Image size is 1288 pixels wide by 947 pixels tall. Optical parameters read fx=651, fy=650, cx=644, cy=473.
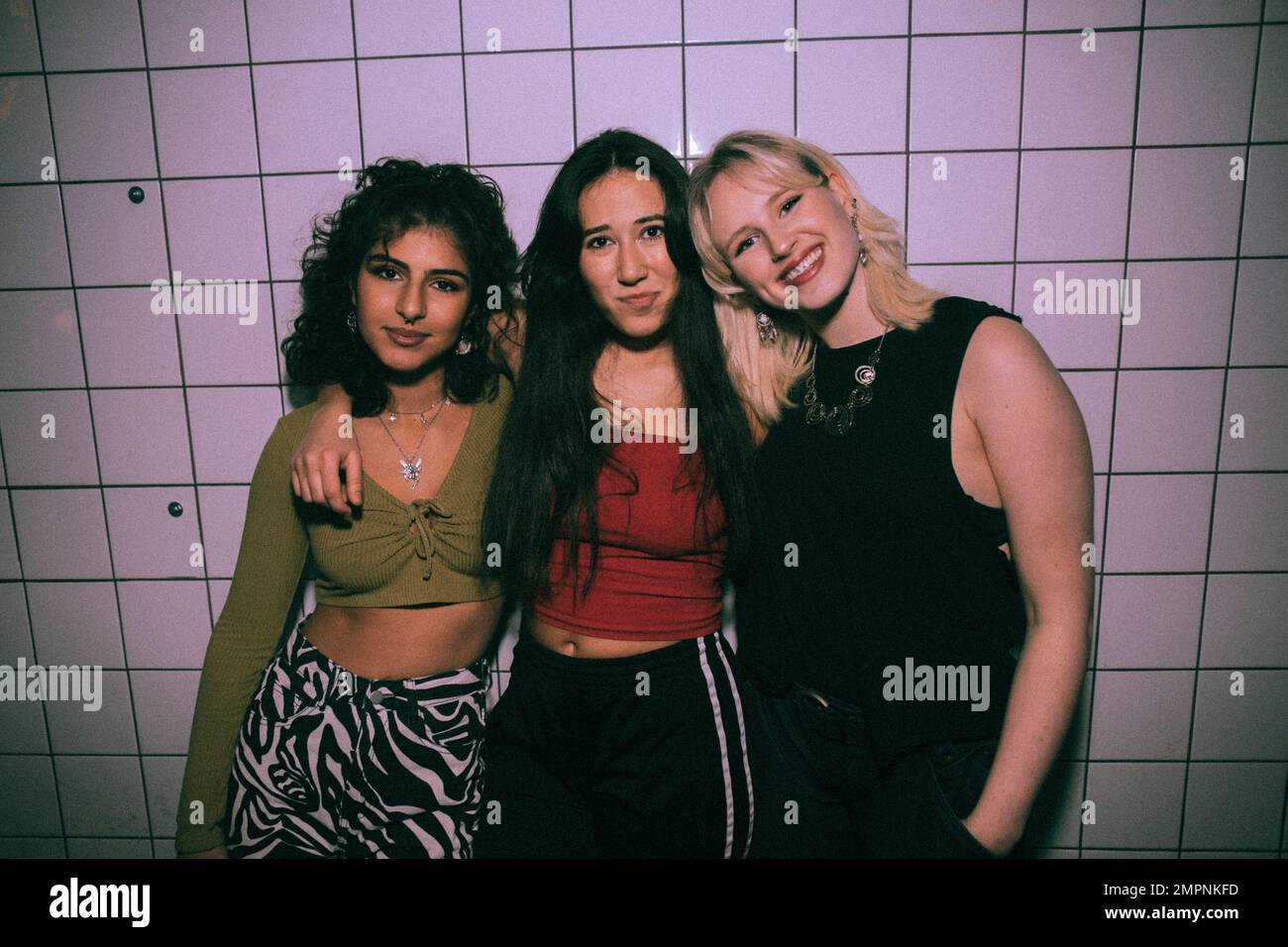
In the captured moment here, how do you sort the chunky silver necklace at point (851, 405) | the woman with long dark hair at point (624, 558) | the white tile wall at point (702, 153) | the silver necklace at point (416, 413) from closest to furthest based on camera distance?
the chunky silver necklace at point (851, 405) → the woman with long dark hair at point (624, 558) → the silver necklace at point (416, 413) → the white tile wall at point (702, 153)

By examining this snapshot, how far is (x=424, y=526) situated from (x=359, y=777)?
0.51 metres

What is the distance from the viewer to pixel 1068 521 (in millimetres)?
994

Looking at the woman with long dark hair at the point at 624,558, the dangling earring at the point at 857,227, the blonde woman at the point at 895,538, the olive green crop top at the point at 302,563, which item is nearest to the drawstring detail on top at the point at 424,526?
the olive green crop top at the point at 302,563

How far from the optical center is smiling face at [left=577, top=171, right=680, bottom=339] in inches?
48.2

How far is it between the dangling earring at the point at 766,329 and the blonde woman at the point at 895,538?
0.33ft

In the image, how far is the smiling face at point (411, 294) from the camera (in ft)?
4.04

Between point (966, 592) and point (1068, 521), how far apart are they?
0.61 feet

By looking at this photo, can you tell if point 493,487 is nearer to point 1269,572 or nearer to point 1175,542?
point 1175,542

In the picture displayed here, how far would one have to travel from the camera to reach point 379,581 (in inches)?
50.2

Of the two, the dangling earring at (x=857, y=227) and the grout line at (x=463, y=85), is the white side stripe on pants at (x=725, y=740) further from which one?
the grout line at (x=463, y=85)
